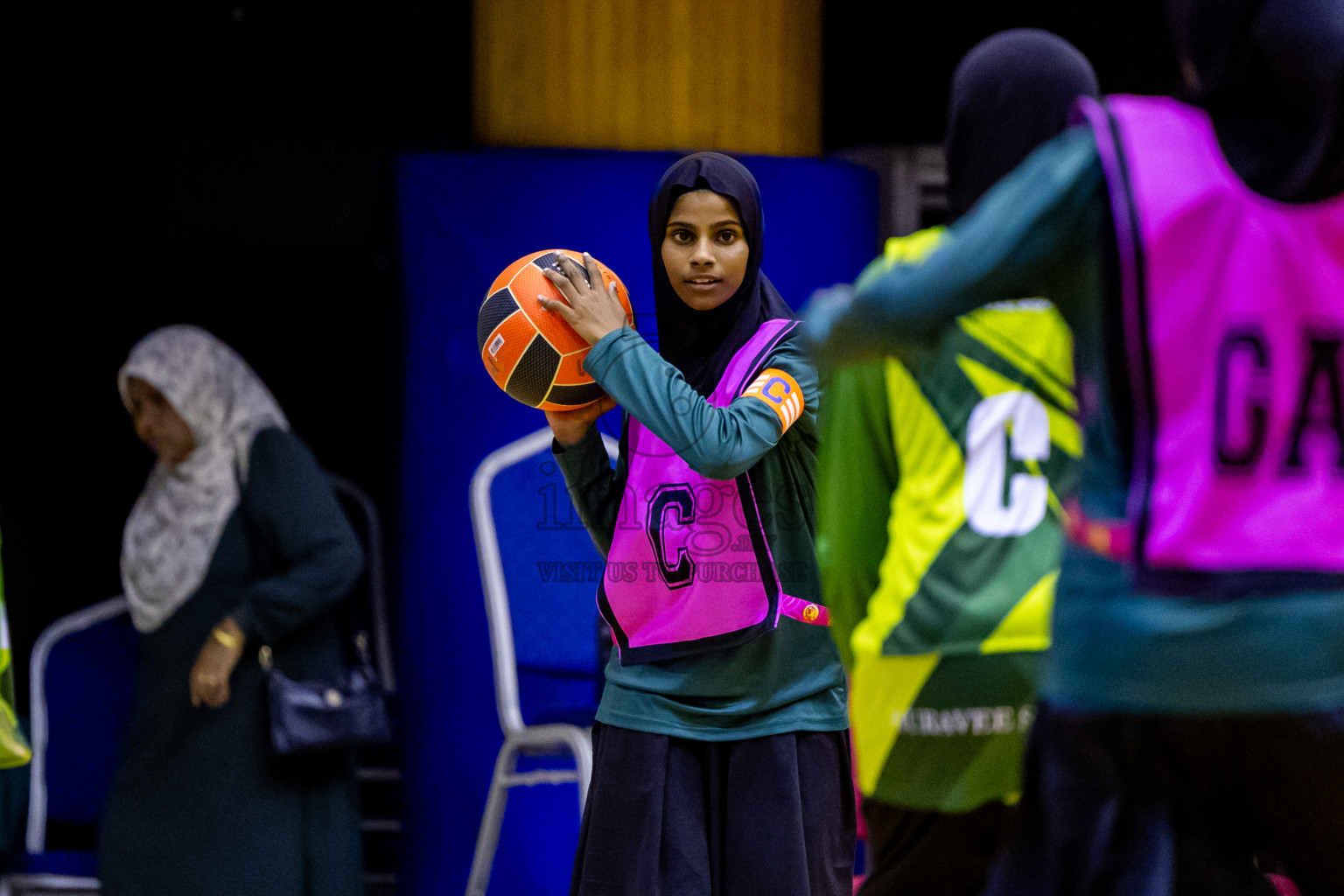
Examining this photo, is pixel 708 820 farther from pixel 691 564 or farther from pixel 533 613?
pixel 533 613

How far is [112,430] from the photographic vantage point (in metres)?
5.66

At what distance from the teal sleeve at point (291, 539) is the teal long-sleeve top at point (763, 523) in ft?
4.87

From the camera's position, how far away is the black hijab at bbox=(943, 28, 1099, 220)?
2.38 m

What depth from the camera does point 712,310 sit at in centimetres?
271

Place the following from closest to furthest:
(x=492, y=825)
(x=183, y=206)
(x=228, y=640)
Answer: (x=492, y=825), (x=228, y=640), (x=183, y=206)

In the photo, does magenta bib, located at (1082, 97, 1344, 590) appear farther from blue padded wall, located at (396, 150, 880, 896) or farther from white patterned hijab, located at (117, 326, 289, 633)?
white patterned hijab, located at (117, 326, 289, 633)

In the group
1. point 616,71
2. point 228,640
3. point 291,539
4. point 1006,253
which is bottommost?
point 228,640

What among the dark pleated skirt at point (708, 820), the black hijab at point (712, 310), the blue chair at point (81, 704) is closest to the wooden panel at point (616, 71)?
the black hijab at point (712, 310)

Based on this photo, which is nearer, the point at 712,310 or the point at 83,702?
the point at 712,310

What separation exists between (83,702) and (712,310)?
127 inches

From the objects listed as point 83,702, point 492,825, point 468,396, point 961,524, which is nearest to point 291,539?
point 468,396

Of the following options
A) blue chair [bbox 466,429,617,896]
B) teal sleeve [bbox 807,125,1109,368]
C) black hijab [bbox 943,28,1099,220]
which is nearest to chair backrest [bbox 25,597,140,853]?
blue chair [bbox 466,429,617,896]

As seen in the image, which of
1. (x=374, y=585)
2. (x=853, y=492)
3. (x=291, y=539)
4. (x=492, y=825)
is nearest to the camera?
(x=853, y=492)

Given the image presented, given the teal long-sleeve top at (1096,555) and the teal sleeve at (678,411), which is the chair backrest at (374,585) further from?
the teal long-sleeve top at (1096,555)
